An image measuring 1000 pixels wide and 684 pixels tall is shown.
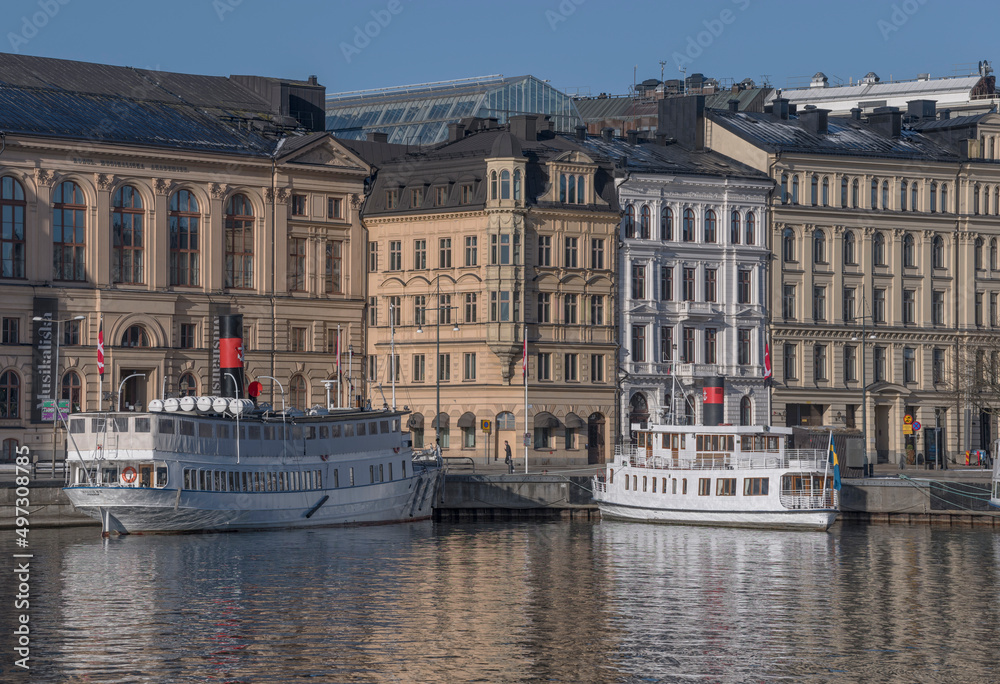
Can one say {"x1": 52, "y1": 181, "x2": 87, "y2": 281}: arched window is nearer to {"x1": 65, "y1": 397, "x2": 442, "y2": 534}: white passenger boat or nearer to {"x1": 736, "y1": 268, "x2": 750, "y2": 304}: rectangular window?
{"x1": 65, "y1": 397, "x2": 442, "y2": 534}: white passenger boat

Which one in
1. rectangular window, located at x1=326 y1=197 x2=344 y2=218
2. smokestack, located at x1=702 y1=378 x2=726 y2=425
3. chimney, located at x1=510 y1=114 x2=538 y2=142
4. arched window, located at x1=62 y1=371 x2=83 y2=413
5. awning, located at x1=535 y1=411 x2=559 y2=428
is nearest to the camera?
smokestack, located at x1=702 y1=378 x2=726 y2=425

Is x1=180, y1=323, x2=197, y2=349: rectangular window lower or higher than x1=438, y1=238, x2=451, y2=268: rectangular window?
lower

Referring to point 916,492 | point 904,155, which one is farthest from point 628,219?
point 916,492

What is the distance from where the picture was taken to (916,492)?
100 m

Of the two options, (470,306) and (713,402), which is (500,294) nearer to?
(470,306)

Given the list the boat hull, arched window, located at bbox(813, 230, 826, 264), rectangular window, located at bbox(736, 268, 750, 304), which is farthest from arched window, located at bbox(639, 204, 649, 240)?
the boat hull

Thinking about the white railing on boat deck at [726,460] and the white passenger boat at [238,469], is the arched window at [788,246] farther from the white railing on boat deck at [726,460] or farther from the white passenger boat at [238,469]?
the white passenger boat at [238,469]

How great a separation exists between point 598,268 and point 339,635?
7231 centimetres

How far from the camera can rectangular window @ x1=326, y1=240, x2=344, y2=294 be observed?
12681cm

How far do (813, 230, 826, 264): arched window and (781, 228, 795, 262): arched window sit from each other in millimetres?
1920

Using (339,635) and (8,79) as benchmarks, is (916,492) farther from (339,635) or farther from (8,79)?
(8,79)

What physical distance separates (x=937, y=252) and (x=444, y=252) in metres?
39.1

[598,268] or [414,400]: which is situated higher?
[598,268]

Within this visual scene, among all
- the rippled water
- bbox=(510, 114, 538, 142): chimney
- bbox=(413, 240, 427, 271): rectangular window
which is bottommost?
the rippled water
